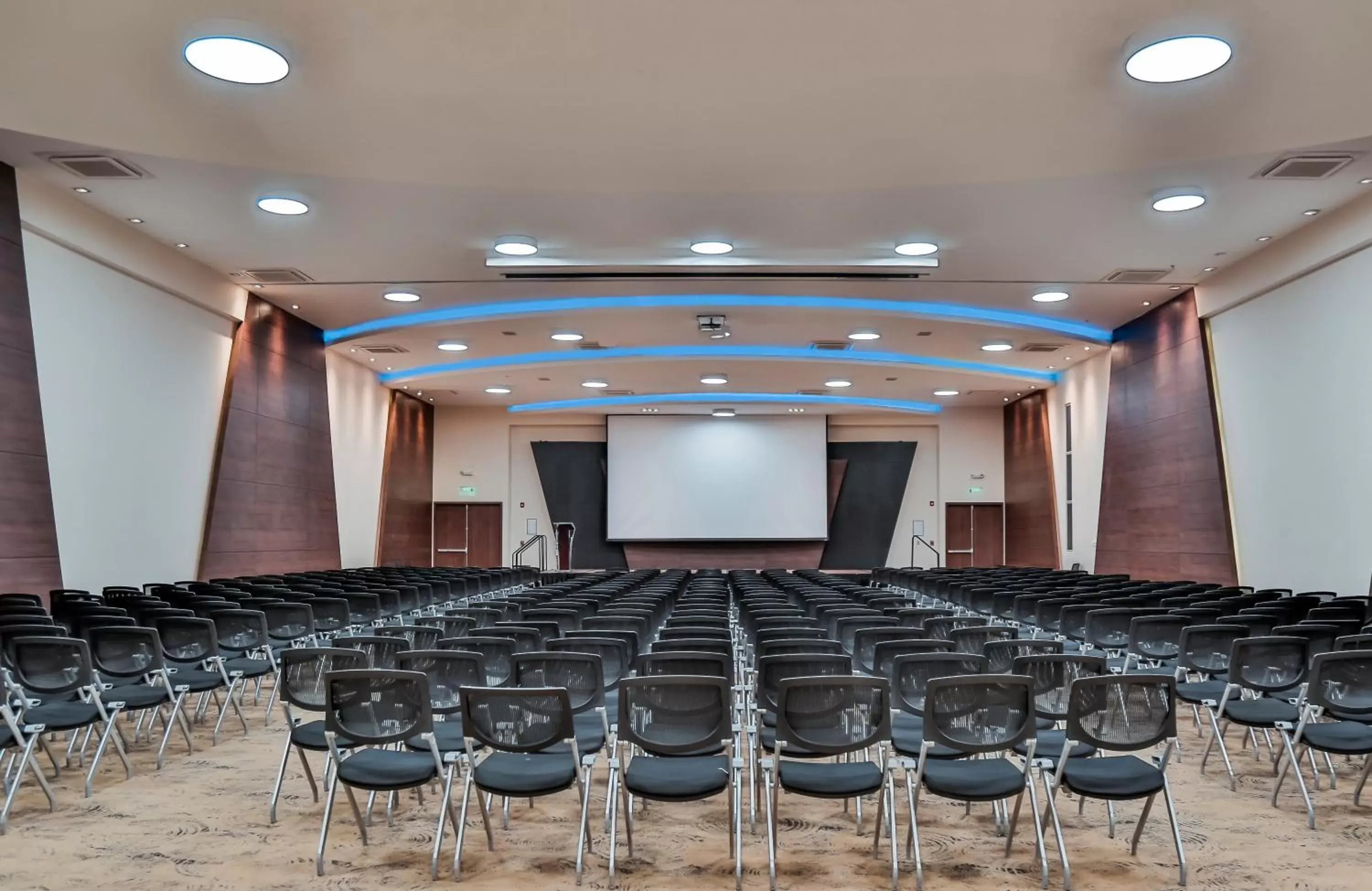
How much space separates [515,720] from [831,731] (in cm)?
129

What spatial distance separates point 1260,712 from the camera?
5.63 meters

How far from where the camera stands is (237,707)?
714cm

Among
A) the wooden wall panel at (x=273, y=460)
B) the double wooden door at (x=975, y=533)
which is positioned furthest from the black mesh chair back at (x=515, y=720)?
the double wooden door at (x=975, y=533)

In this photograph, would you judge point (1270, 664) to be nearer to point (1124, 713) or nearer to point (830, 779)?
point (1124, 713)

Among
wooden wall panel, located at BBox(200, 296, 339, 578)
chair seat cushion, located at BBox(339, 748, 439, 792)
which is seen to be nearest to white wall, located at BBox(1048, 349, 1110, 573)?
wooden wall panel, located at BBox(200, 296, 339, 578)

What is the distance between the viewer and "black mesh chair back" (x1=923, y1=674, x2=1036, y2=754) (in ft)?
13.2

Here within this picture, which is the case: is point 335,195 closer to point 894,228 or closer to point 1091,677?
point 894,228

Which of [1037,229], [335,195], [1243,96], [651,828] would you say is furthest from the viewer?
[1037,229]

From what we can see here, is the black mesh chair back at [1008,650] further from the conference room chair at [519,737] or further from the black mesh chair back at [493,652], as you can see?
the black mesh chair back at [493,652]

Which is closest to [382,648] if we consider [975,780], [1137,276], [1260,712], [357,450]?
[975,780]

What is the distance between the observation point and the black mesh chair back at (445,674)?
4898 millimetres

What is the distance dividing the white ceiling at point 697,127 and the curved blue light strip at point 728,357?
15.7ft

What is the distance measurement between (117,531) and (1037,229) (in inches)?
399

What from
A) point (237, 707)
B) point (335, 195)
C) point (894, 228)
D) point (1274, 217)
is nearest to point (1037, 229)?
point (894, 228)
